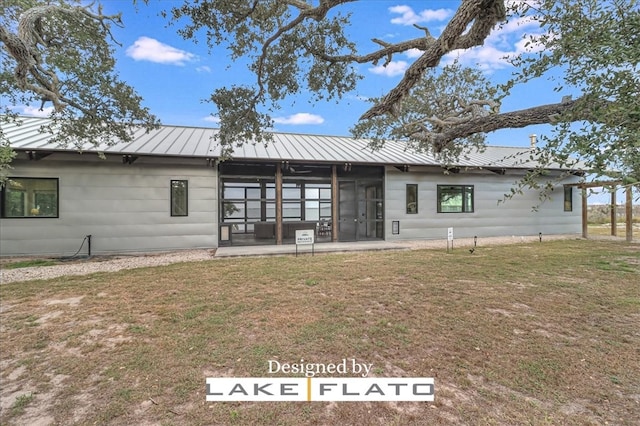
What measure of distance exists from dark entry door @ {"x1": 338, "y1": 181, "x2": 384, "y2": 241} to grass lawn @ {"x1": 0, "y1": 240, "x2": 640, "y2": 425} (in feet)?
19.0

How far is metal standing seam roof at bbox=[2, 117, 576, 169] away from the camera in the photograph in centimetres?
920

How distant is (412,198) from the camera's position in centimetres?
1229

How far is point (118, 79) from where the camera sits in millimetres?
7027

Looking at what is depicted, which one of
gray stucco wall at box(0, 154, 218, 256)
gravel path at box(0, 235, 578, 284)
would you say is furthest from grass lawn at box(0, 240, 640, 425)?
gray stucco wall at box(0, 154, 218, 256)

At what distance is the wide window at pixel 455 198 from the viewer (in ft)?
41.6

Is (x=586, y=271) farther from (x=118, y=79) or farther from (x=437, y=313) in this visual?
(x=118, y=79)

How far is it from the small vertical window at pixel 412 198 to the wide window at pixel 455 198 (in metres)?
1.12

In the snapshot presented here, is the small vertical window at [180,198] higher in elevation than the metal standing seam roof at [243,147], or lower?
lower

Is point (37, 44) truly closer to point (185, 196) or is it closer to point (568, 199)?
point (185, 196)

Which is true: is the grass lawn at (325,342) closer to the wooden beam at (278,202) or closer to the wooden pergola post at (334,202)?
the wooden beam at (278,202)

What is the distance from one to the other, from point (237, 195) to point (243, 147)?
1.91 m

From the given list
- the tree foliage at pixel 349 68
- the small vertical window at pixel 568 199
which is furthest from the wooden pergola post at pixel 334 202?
the small vertical window at pixel 568 199

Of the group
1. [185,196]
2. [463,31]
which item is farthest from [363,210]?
[463,31]

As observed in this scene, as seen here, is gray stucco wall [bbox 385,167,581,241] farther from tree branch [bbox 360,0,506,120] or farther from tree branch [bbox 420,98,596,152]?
tree branch [bbox 360,0,506,120]
